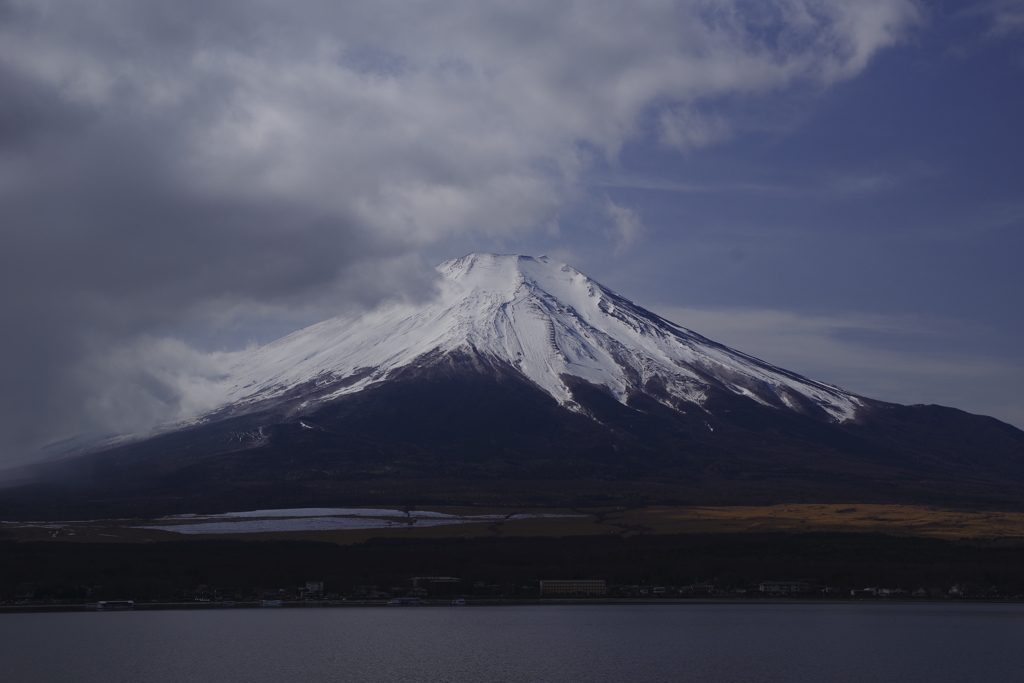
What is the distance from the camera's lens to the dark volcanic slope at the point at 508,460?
436ft

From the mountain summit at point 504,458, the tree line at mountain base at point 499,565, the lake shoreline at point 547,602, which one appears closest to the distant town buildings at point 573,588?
the tree line at mountain base at point 499,565

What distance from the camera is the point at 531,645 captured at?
51312 millimetres

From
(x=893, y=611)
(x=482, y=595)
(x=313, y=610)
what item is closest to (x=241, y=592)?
(x=313, y=610)

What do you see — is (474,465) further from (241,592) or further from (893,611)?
(893,611)

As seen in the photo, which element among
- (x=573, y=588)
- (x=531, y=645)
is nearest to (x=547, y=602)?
(x=573, y=588)

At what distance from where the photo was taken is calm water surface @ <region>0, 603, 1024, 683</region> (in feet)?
139

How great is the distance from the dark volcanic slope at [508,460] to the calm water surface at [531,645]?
62533mm

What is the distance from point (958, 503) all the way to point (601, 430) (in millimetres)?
64890

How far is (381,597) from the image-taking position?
77.4 meters

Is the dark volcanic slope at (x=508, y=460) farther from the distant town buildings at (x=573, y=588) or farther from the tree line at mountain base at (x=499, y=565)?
the distant town buildings at (x=573, y=588)

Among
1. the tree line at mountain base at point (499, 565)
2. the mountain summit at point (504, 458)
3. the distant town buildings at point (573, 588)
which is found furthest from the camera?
the mountain summit at point (504, 458)

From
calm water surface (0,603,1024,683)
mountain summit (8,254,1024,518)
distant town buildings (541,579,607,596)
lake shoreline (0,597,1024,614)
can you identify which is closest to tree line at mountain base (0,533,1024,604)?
distant town buildings (541,579,607,596)

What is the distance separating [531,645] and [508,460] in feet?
356

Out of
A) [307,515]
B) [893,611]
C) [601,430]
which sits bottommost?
[893,611]
